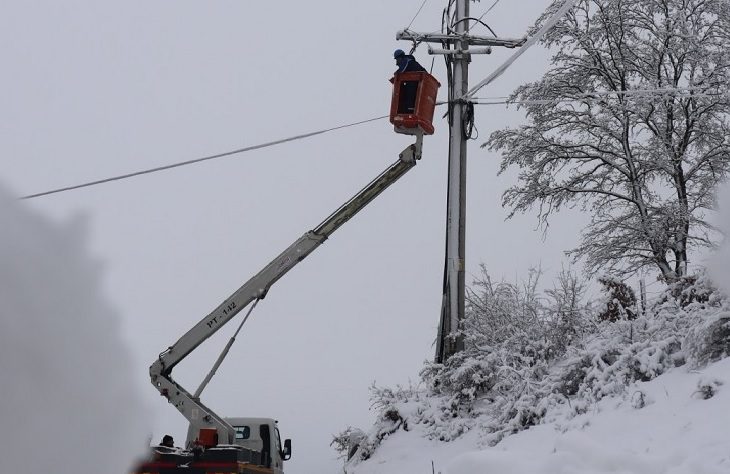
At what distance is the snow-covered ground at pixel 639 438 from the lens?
21.2 ft

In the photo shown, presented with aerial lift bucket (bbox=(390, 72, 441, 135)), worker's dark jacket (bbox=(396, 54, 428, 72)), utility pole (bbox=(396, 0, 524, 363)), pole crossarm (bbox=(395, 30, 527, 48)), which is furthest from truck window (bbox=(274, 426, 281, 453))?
pole crossarm (bbox=(395, 30, 527, 48))

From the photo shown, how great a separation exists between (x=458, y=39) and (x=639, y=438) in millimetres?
11547

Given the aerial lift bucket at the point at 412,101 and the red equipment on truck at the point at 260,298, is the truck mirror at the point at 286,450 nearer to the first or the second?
the red equipment on truck at the point at 260,298

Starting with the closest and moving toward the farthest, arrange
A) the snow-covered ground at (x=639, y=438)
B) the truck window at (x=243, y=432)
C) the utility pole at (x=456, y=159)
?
the snow-covered ground at (x=639, y=438), the truck window at (x=243, y=432), the utility pole at (x=456, y=159)

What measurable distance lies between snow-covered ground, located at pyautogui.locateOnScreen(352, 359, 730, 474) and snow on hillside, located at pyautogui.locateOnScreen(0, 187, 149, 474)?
478 centimetres

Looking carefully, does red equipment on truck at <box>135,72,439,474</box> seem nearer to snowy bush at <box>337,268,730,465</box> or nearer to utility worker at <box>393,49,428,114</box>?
utility worker at <box>393,49,428,114</box>

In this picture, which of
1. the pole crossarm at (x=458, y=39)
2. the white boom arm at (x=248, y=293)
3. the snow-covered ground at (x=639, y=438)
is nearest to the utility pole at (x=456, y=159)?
the pole crossarm at (x=458, y=39)

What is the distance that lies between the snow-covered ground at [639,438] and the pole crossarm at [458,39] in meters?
9.47

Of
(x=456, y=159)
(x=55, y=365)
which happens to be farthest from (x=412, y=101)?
(x=55, y=365)

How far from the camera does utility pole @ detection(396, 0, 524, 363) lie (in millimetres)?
16156

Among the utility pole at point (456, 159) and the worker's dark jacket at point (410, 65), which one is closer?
the worker's dark jacket at point (410, 65)

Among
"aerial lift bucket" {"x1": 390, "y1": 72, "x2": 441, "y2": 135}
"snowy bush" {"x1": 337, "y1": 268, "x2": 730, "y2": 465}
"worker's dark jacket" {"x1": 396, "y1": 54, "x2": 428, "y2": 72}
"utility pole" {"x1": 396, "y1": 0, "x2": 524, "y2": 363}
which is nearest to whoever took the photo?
"snowy bush" {"x1": 337, "y1": 268, "x2": 730, "y2": 465}

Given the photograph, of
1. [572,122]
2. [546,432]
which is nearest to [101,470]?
[546,432]

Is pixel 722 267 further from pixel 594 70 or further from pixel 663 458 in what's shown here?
pixel 594 70
